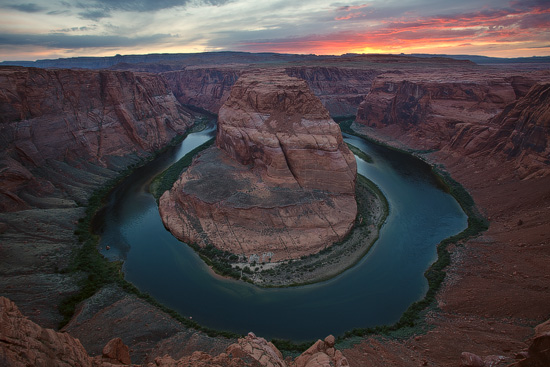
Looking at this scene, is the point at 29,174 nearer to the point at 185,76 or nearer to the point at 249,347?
the point at 249,347

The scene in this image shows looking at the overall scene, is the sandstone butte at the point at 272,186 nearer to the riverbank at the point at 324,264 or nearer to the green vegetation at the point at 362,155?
the riverbank at the point at 324,264

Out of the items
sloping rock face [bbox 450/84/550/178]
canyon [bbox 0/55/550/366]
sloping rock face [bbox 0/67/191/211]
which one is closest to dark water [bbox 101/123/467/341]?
canyon [bbox 0/55/550/366]

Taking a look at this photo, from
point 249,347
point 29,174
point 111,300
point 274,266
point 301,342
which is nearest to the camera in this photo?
point 249,347

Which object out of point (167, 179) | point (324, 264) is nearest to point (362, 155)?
point (167, 179)

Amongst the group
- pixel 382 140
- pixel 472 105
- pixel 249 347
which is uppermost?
pixel 472 105

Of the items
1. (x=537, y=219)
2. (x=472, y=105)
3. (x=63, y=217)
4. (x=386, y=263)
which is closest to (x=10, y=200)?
(x=63, y=217)
